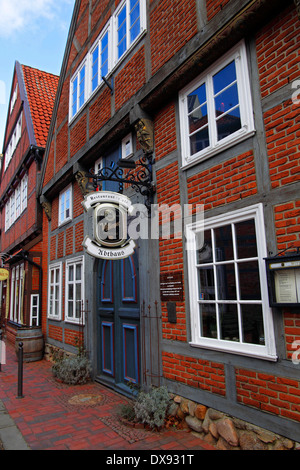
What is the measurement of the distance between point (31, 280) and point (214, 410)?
9424mm

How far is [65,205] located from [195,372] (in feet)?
22.5

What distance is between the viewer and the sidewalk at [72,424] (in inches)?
164

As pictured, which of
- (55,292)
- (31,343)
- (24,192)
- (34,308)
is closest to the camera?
(31,343)

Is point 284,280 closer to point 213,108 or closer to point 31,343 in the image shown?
point 213,108

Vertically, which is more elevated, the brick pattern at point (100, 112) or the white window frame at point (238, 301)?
the brick pattern at point (100, 112)

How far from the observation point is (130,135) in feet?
21.5

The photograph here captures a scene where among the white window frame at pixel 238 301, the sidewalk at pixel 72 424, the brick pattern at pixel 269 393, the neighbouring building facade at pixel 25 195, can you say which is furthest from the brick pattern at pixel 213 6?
the neighbouring building facade at pixel 25 195

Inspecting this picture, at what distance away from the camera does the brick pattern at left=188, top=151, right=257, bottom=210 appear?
389cm

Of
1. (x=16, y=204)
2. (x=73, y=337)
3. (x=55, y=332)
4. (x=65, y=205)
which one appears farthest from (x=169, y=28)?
(x=16, y=204)

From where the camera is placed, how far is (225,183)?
420 cm

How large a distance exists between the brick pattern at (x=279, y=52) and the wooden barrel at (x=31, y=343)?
A: 924 cm

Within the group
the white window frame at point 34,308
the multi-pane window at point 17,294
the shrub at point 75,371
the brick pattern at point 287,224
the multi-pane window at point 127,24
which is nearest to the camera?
the brick pattern at point 287,224

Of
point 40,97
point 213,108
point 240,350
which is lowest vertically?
point 240,350

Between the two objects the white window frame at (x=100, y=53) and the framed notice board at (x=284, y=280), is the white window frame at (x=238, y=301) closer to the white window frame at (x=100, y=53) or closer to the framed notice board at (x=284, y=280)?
the framed notice board at (x=284, y=280)
